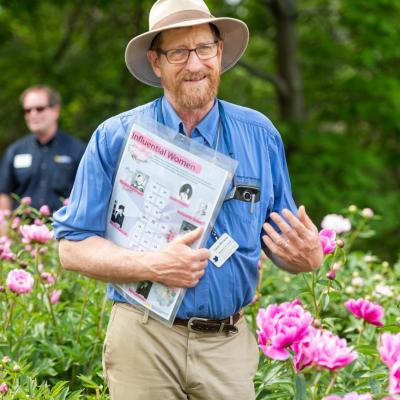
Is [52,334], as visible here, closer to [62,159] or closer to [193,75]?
[193,75]

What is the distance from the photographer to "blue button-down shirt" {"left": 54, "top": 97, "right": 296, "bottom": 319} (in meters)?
2.54

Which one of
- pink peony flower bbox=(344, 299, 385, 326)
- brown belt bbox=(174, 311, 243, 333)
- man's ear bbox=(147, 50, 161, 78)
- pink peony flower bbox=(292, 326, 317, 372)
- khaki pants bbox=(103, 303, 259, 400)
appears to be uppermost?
man's ear bbox=(147, 50, 161, 78)

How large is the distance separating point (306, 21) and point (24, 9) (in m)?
4.11

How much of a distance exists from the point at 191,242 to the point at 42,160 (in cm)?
358

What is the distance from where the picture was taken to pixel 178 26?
255 cm

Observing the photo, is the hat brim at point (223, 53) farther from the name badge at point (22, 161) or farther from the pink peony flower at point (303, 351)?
the name badge at point (22, 161)

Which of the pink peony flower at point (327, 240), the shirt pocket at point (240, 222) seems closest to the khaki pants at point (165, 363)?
the shirt pocket at point (240, 222)

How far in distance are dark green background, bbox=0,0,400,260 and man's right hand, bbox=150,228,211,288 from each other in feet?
18.7

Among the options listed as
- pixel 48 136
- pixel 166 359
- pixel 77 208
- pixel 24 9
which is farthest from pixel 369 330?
pixel 24 9

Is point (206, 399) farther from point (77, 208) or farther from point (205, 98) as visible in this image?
point (205, 98)

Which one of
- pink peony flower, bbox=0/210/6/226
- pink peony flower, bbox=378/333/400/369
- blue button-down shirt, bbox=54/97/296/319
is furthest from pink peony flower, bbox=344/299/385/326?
pink peony flower, bbox=0/210/6/226

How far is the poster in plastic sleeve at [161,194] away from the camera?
2455mm

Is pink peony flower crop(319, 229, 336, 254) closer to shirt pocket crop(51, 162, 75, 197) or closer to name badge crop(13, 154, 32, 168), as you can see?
shirt pocket crop(51, 162, 75, 197)

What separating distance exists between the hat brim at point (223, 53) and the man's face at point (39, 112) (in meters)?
3.05
